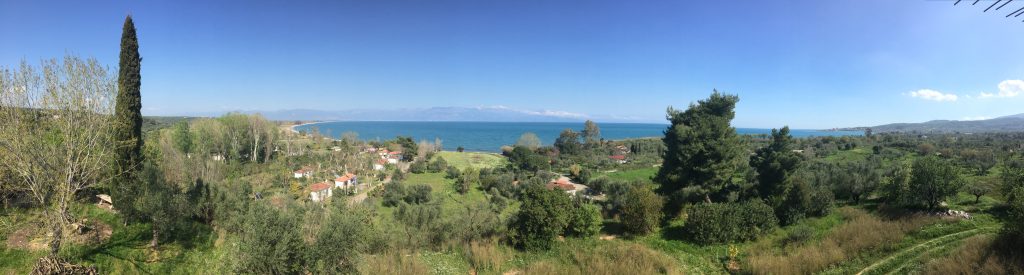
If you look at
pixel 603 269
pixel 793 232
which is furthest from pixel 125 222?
pixel 793 232

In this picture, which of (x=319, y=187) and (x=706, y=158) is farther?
(x=319, y=187)

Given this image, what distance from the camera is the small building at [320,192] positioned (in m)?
30.8

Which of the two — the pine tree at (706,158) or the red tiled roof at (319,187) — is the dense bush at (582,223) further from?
the red tiled roof at (319,187)

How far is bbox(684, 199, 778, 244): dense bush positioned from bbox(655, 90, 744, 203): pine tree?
306 cm

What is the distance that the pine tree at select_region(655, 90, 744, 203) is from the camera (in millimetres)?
18234

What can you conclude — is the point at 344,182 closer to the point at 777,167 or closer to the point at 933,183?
the point at 777,167

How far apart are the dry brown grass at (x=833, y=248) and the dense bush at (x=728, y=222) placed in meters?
1.20

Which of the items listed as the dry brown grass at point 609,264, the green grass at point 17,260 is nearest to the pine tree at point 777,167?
the dry brown grass at point 609,264

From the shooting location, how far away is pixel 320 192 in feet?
104

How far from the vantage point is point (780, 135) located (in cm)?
2072

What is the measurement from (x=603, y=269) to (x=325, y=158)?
4676cm

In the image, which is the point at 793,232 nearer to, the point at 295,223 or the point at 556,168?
the point at 295,223

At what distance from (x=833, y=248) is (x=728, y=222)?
3.08 meters

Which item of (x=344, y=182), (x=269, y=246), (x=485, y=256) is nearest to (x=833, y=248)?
(x=485, y=256)
